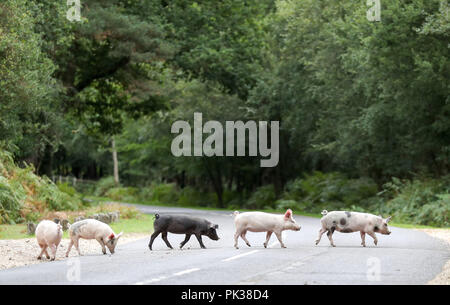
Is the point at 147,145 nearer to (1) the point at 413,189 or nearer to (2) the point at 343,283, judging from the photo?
(1) the point at 413,189

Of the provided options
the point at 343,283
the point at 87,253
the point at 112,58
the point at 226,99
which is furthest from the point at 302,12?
the point at 343,283

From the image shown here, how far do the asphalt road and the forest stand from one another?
9.82 meters

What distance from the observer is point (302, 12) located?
4547 centimetres

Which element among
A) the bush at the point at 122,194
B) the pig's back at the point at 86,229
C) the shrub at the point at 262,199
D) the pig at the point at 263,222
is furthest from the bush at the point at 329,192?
the pig's back at the point at 86,229

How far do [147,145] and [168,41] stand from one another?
2517cm

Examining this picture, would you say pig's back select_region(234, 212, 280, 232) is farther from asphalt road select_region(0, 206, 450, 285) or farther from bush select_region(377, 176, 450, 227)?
bush select_region(377, 176, 450, 227)

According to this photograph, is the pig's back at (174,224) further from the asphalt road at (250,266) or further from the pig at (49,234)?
the pig at (49,234)

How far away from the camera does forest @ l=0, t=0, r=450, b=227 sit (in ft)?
98.8
